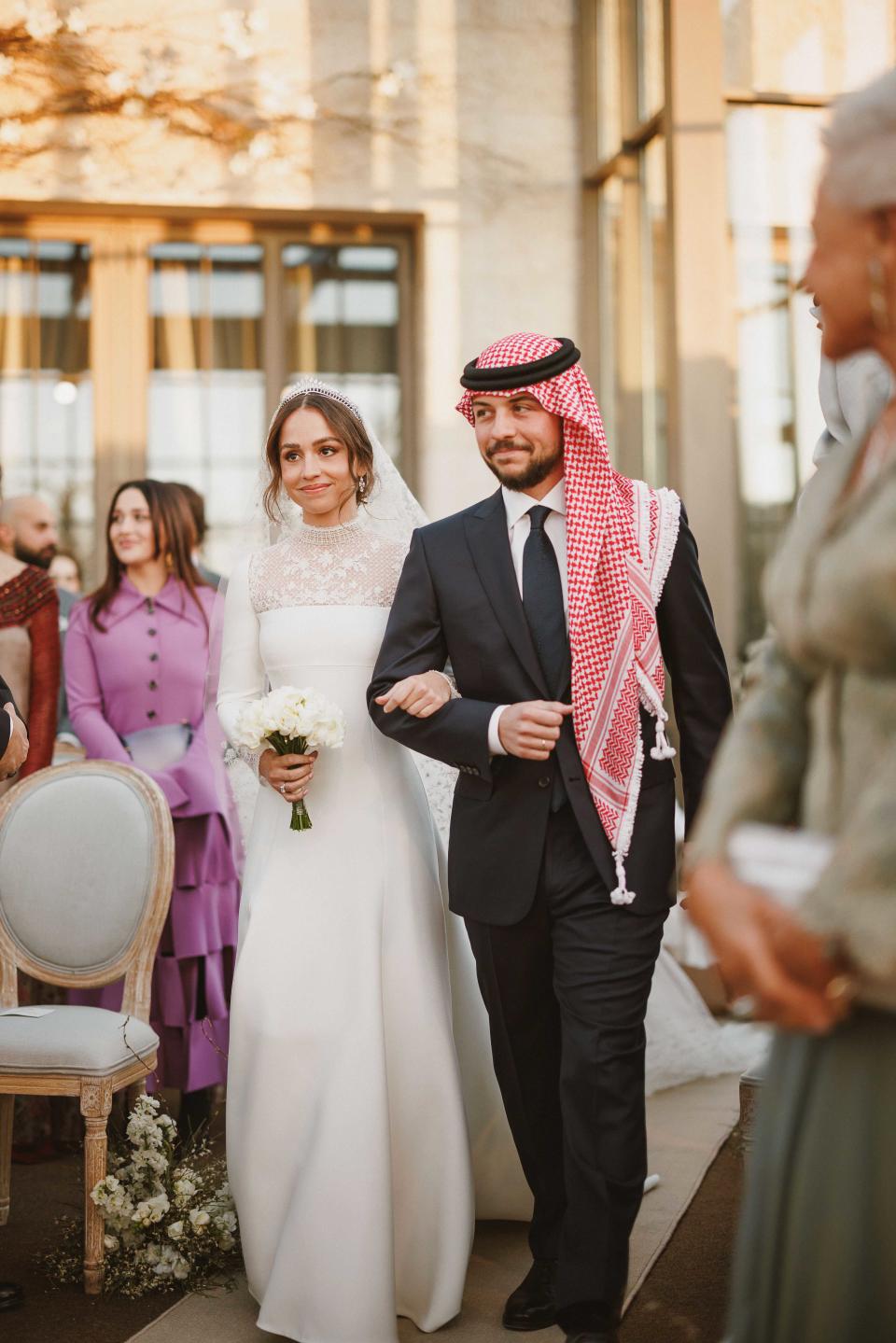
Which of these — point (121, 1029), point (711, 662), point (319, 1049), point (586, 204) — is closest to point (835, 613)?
point (711, 662)

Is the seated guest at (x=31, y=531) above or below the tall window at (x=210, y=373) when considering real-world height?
below

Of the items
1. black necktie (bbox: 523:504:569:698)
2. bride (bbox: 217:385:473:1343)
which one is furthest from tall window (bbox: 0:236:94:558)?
black necktie (bbox: 523:504:569:698)

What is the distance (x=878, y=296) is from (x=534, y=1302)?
2.52 meters

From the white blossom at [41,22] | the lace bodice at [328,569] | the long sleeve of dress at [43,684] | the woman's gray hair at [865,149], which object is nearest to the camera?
the woman's gray hair at [865,149]

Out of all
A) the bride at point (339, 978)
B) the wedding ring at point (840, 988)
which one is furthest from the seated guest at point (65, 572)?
the wedding ring at point (840, 988)

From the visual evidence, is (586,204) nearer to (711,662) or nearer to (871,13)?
(871,13)

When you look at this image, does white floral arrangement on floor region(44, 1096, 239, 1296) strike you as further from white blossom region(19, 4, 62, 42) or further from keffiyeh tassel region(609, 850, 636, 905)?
white blossom region(19, 4, 62, 42)

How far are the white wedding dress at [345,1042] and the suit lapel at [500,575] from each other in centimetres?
38

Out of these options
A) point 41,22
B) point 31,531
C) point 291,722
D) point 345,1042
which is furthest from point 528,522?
point 41,22

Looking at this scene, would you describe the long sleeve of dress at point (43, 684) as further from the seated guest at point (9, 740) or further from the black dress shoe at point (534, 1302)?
the black dress shoe at point (534, 1302)

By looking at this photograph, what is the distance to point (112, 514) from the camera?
5043 millimetres

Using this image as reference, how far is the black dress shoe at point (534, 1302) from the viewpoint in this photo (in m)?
3.22

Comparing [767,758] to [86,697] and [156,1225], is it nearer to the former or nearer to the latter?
[156,1225]

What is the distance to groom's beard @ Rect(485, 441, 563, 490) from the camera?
10.5 feet
